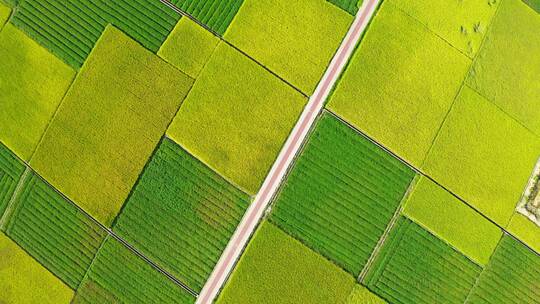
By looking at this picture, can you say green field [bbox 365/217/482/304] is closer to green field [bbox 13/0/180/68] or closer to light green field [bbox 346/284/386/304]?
light green field [bbox 346/284/386/304]

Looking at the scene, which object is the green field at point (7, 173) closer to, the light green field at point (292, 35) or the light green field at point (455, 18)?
the light green field at point (292, 35)

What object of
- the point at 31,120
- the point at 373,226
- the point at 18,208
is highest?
the point at 373,226

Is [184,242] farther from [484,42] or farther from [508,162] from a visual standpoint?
[484,42]

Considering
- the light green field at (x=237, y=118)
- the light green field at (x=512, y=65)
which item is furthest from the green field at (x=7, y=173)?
the light green field at (x=512, y=65)

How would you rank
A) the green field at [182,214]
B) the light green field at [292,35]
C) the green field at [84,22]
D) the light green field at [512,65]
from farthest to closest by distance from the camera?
the light green field at [512,65] < the green field at [84,22] < the light green field at [292,35] < the green field at [182,214]

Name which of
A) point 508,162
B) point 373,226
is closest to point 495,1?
point 508,162

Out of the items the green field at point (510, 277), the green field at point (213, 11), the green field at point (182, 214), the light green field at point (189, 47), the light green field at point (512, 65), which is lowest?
the green field at point (182, 214)
